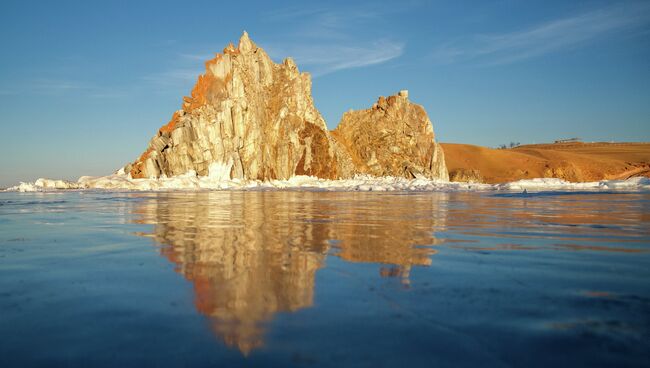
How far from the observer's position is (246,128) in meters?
51.7

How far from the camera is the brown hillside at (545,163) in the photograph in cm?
9231

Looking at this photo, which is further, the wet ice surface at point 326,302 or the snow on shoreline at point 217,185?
the snow on shoreline at point 217,185

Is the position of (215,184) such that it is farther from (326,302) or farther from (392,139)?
(326,302)

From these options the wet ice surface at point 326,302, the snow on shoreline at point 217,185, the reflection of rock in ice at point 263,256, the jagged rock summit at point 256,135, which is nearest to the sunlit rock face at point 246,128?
the jagged rock summit at point 256,135

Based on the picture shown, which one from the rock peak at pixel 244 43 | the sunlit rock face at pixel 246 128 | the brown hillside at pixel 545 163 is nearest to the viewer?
the sunlit rock face at pixel 246 128

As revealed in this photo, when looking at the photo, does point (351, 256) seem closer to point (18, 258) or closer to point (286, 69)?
point (18, 258)

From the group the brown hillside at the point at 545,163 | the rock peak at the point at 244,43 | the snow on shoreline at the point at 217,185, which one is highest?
the rock peak at the point at 244,43

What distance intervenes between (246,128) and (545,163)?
79.1m

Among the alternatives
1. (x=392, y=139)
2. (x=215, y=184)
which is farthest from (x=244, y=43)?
(x=392, y=139)

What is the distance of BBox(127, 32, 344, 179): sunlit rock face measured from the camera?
159ft

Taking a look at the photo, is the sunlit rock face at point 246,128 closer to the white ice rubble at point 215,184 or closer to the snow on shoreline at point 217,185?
the white ice rubble at point 215,184

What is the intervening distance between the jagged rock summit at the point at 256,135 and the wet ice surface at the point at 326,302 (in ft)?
141

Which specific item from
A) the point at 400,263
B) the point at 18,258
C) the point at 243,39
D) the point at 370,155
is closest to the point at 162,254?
the point at 18,258

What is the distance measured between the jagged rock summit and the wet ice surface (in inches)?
1693
